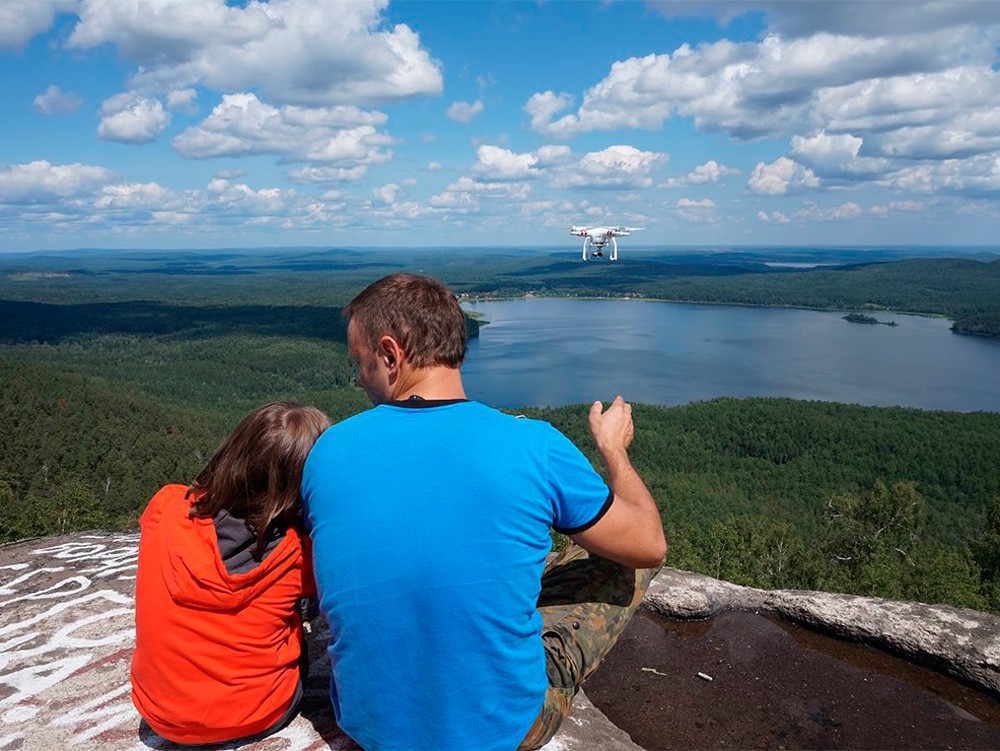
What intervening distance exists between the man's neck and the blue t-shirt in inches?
4.1

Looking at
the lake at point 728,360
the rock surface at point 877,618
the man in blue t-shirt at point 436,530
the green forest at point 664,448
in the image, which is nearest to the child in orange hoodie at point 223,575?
the man in blue t-shirt at point 436,530

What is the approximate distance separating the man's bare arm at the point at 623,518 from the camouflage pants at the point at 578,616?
0.42m

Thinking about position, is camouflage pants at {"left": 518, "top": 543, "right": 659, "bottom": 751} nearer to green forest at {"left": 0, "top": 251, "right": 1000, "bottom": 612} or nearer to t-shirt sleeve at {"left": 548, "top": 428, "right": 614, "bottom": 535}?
t-shirt sleeve at {"left": 548, "top": 428, "right": 614, "bottom": 535}

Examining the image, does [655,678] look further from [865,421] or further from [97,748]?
[865,421]

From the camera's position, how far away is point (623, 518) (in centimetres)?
180

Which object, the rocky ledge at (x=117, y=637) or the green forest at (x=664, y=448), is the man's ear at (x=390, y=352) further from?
the green forest at (x=664, y=448)

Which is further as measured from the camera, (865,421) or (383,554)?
(865,421)

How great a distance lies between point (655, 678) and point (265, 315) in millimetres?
109210

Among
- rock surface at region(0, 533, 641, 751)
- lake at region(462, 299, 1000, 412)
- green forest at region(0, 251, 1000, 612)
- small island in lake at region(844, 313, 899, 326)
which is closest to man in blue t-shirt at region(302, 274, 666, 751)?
rock surface at region(0, 533, 641, 751)

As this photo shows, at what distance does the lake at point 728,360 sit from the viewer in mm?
59594

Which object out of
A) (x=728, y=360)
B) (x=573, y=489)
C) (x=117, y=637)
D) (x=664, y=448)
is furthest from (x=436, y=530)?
(x=728, y=360)

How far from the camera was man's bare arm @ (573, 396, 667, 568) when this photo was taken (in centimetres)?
180

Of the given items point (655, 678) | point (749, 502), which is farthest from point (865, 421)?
point (655, 678)

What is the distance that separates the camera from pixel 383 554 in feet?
5.26
